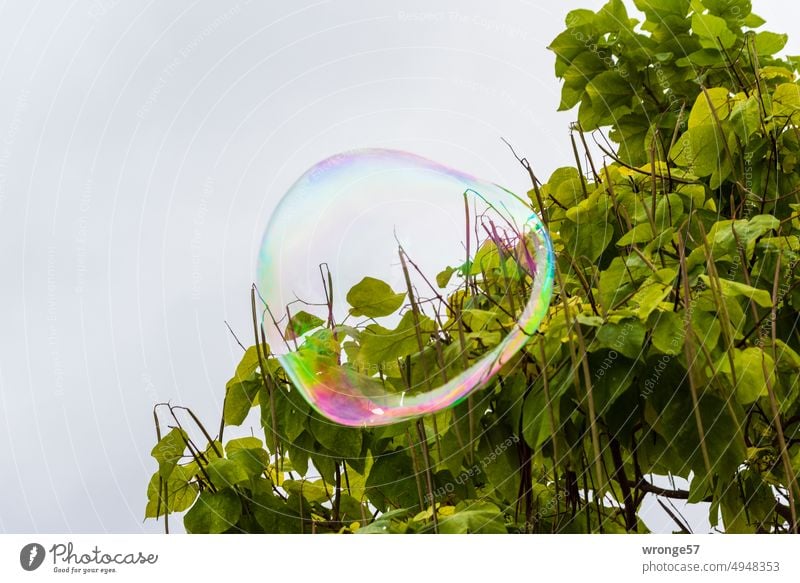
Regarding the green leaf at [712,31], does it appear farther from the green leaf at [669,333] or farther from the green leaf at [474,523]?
the green leaf at [474,523]

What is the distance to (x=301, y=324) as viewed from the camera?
2.61 meters

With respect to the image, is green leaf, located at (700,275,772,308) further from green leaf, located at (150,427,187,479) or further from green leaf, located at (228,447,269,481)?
green leaf, located at (150,427,187,479)

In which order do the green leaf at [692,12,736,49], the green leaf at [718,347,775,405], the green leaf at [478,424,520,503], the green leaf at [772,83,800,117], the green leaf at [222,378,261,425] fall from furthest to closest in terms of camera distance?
the green leaf at [692,12,736,49], the green leaf at [772,83,800,117], the green leaf at [222,378,261,425], the green leaf at [478,424,520,503], the green leaf at [718,347,775,405]

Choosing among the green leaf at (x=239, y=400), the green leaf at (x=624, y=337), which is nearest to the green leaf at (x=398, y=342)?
the green leaf at (x=239, y=400)

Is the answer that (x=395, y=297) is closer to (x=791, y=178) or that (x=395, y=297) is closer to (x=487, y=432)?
(x=487, y=432)

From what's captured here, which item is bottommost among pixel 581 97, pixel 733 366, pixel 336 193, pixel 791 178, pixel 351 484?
pixel 351 484

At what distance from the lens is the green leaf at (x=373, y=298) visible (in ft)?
7.87

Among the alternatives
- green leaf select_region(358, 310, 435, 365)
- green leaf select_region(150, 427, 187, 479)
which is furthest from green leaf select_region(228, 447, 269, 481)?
green leaf select_region(358, 310, 435, 365)

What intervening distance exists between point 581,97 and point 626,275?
1216mm

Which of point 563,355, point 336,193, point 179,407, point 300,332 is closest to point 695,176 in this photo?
point 563,355

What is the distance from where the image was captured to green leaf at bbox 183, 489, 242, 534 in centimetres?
231

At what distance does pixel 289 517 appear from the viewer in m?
2.42

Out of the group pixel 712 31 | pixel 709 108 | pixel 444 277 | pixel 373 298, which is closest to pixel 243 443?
pixel 373 298

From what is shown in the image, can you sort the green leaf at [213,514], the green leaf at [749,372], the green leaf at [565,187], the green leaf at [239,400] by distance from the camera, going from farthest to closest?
the green leaf at [565,187]
the green leaf at [239,400]
the green leaf at [213,514]
the green leaf at [749,372]
